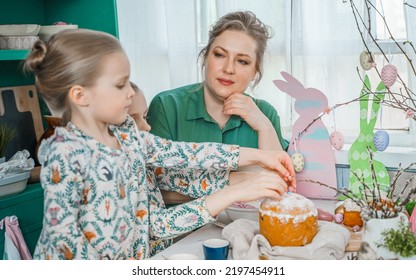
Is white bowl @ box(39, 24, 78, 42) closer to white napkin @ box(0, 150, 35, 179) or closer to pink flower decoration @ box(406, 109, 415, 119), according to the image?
white napkin @ box(0, 150, 35, 179)

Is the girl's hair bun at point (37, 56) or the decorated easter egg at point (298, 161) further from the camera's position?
the decorated easter egg at point (298, 161)

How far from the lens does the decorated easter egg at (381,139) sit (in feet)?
3.62

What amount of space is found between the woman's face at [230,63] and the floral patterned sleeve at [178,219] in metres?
0.28

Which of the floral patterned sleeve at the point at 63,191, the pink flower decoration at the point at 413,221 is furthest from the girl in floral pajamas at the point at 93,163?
the pink flower decoration at the point at 413,221

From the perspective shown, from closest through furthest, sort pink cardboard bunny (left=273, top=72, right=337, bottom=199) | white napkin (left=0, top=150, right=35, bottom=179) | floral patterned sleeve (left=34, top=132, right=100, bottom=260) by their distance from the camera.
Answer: floral patterned sleeve (left=34, top=132, right=100, bottom=260) → white napkin (left=0, top=150, right=35, bottom=179) → pink cardboard bunny (left=273, top=72, right=337, bottom=199)

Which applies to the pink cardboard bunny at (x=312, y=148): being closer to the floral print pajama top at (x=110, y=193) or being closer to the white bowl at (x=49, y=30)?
the floral print pajama top at (x=110, y=193)

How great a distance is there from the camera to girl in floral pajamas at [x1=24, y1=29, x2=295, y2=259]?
2.59ft

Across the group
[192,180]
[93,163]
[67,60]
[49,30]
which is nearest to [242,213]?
[192,180]

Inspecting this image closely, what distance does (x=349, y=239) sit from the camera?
0.95 meters

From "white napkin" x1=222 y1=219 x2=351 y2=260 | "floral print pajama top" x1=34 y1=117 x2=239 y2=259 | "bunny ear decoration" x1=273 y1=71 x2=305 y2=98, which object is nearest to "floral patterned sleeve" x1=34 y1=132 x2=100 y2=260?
"floral print pajama top" x1=34 y1=117 x2=239 y2=259

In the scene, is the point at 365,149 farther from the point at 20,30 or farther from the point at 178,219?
the point at 20,30

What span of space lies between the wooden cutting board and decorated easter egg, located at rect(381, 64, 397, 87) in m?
0.76

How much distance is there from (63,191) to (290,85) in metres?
0.57
